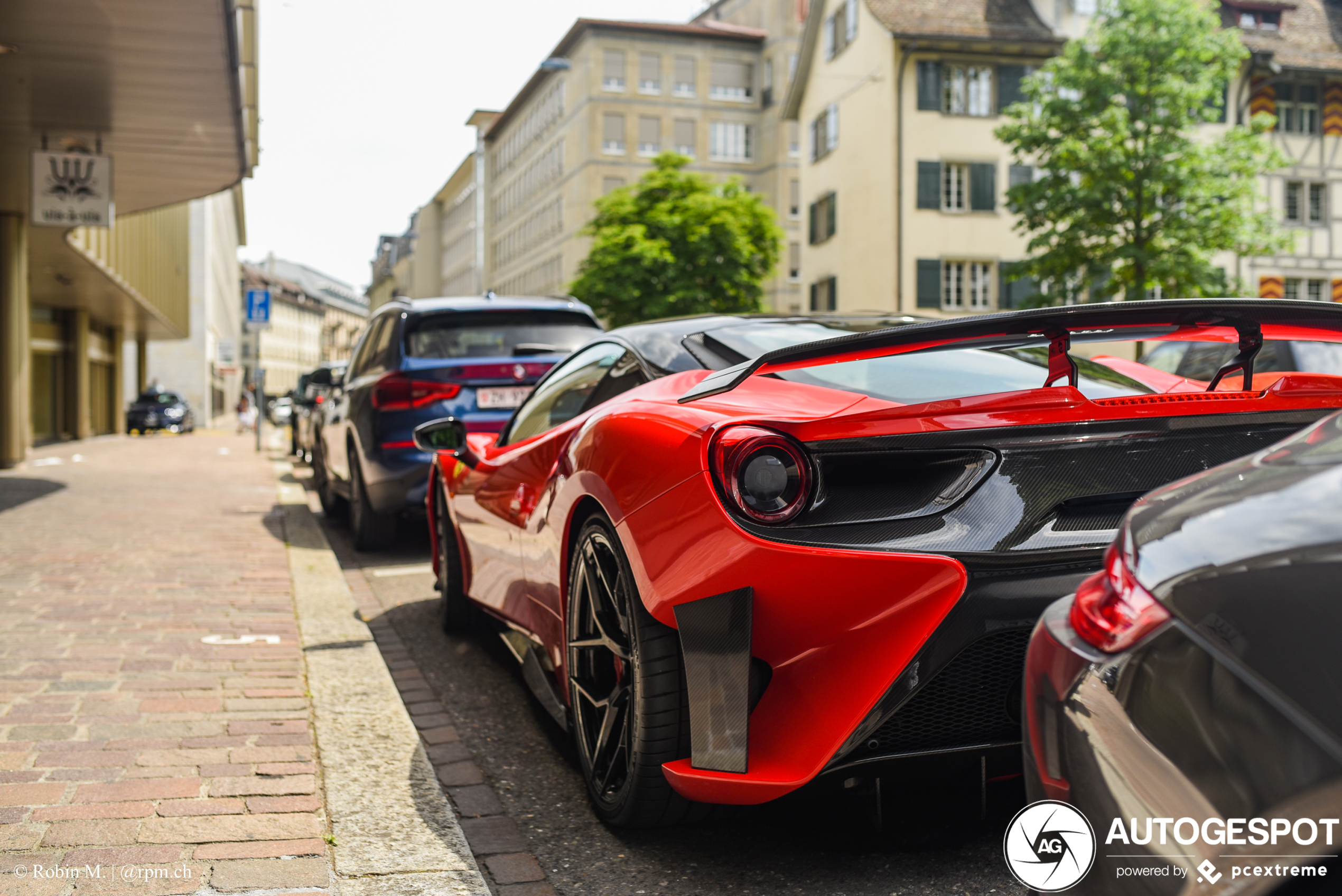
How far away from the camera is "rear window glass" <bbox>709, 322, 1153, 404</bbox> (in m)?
2.91

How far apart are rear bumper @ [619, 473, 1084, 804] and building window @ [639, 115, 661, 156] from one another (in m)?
61.4

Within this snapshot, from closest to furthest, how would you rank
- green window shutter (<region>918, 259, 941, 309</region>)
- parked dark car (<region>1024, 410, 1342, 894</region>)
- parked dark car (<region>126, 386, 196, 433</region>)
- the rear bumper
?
parked dark car (<region>1024, 410, 1342, 894</region>)
the rear bumper
green window shutter (<region>918, 259, 941, 309</region>)
parked dark car (<region>126, 386, 196, 433</region>)

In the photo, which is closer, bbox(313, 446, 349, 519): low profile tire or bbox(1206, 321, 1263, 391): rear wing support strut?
bbox(1206, 321, 1263, 391): rear wing support strut

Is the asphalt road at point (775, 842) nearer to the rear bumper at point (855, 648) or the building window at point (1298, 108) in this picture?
the rear bumper at point (855, 648)

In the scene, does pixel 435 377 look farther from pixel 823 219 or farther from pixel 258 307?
pixel 823 219

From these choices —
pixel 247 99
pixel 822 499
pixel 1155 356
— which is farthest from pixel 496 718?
pixel 247 99

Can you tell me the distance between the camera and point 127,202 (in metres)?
20.1

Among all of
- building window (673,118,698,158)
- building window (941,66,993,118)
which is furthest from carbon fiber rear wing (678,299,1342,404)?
building window (673,118,698,158)

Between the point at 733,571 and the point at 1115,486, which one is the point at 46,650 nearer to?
the point at 733,571

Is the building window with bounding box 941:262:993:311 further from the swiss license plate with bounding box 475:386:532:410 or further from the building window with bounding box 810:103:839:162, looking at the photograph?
the swiss license plate with bounding box 475:386:532:410

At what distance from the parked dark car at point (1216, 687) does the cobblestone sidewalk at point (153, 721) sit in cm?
176

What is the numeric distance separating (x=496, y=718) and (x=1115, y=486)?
249cm

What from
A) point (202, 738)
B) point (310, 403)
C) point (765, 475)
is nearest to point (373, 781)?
point (202, 738)

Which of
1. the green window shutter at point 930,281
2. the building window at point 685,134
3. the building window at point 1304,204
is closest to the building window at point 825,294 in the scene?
the green window shutter at point 930,281
